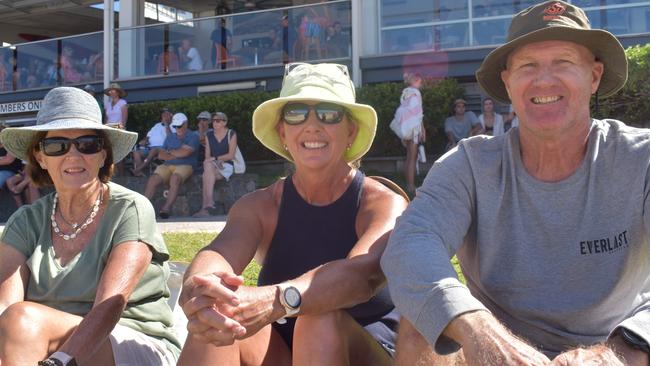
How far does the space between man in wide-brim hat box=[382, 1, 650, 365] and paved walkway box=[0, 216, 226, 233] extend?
6.14 meters

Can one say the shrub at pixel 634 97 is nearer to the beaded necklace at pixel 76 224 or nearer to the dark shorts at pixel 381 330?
the dark shorts at pixel 381 330

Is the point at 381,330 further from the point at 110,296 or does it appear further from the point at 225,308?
the point at 110,296

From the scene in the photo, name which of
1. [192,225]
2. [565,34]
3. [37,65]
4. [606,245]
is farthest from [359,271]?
[37,65]

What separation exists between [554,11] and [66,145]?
7.13 ft

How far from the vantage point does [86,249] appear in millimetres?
3320

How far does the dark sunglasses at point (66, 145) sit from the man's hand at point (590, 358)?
2261mm

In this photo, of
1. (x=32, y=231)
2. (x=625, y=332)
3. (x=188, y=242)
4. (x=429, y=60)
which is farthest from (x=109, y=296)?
(x=429, y=60)

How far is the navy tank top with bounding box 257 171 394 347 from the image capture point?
3.17 m

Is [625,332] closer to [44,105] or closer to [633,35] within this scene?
[44,105]

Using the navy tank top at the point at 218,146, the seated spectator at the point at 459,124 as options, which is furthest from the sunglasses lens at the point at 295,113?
the seated spectator at the point at 459,124

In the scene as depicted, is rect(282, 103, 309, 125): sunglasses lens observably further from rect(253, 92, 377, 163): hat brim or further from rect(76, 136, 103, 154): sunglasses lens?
rect(76, 136, 103, 154): sunglasses lens

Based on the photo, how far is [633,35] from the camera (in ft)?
44.3

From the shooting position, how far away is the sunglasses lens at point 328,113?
125 inches

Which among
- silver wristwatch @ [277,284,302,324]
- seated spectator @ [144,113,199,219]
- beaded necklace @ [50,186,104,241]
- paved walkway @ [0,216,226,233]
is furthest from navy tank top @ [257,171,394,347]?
seated spectator @ [144,113,199,219]
